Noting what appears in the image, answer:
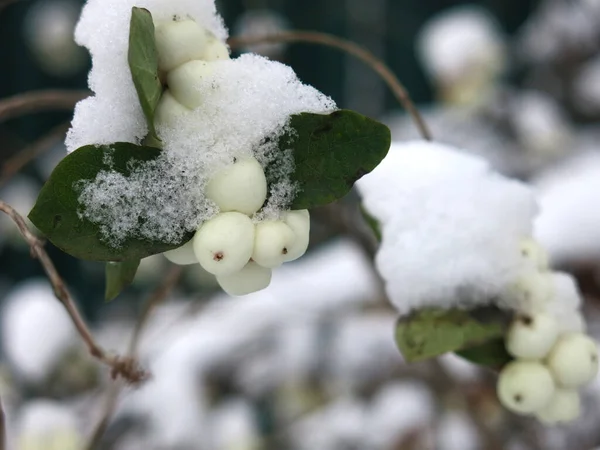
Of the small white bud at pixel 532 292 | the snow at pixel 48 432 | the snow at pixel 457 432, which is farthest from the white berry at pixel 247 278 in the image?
the snow at pixel 457 432

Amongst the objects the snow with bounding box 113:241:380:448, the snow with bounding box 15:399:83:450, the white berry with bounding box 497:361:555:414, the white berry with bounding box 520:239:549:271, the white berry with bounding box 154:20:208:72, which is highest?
the white berry with bounding box 154:20:208:72

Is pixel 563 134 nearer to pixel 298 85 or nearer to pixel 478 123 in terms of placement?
pixel 478 123

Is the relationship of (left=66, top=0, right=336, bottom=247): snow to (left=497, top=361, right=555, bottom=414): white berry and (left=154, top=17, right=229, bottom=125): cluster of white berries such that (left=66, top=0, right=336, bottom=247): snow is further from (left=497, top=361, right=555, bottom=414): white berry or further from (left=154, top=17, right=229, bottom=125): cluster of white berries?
(left=497, top=361, right=555, bottom=414): white berry

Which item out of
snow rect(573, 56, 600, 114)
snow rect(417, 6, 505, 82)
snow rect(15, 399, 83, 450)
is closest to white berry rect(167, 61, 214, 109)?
snow rect(15, 399, 83, 450)

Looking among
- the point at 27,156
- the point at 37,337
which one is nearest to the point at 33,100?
the point at 27,156

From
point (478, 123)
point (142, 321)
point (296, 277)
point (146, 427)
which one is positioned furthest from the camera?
point (478, 123)

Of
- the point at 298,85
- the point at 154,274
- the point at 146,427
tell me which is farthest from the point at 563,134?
the point at 298,85

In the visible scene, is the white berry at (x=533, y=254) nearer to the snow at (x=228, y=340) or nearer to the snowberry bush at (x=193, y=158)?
the snowberry bush at (x=193, y=158)
